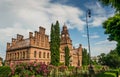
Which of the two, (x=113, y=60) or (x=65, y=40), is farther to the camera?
(x=113, y=60)

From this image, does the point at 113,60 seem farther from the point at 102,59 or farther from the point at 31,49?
the point at 31,49

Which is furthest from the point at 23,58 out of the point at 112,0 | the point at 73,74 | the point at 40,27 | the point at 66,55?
the point at 112,0

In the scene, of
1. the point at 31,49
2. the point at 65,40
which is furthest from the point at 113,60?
the point at 31,49

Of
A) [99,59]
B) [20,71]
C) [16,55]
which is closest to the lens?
[20,71]

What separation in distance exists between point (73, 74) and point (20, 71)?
270 inches

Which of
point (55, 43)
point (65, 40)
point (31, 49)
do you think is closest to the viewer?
point (55, 43)

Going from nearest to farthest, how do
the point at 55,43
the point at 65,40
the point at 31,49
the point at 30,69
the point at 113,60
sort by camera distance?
1. the point at 30,69
2. the point at 55,43
3. the point at 31,49
4. the point at 65,40
5. the point at 113,60

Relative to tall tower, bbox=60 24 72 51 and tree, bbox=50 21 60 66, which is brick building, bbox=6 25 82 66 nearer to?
tall tower, bbox=60 24 72 51

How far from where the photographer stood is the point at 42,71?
59.6ft

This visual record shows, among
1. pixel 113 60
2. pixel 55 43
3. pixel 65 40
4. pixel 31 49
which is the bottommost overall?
pixel 113 60

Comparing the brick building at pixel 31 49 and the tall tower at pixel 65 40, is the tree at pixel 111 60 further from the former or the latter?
the brick building at pixel 31 49

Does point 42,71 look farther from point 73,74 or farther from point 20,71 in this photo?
point 73,74

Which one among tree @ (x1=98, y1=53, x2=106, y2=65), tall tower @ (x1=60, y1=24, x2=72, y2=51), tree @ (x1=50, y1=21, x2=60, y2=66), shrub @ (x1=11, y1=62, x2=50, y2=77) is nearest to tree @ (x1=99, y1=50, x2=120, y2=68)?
tree @ (x1=98, y1=53, x2=106, y2=65)

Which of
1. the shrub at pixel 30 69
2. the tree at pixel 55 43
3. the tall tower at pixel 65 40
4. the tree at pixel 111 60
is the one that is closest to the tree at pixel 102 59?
the tree at pixel 111 60
